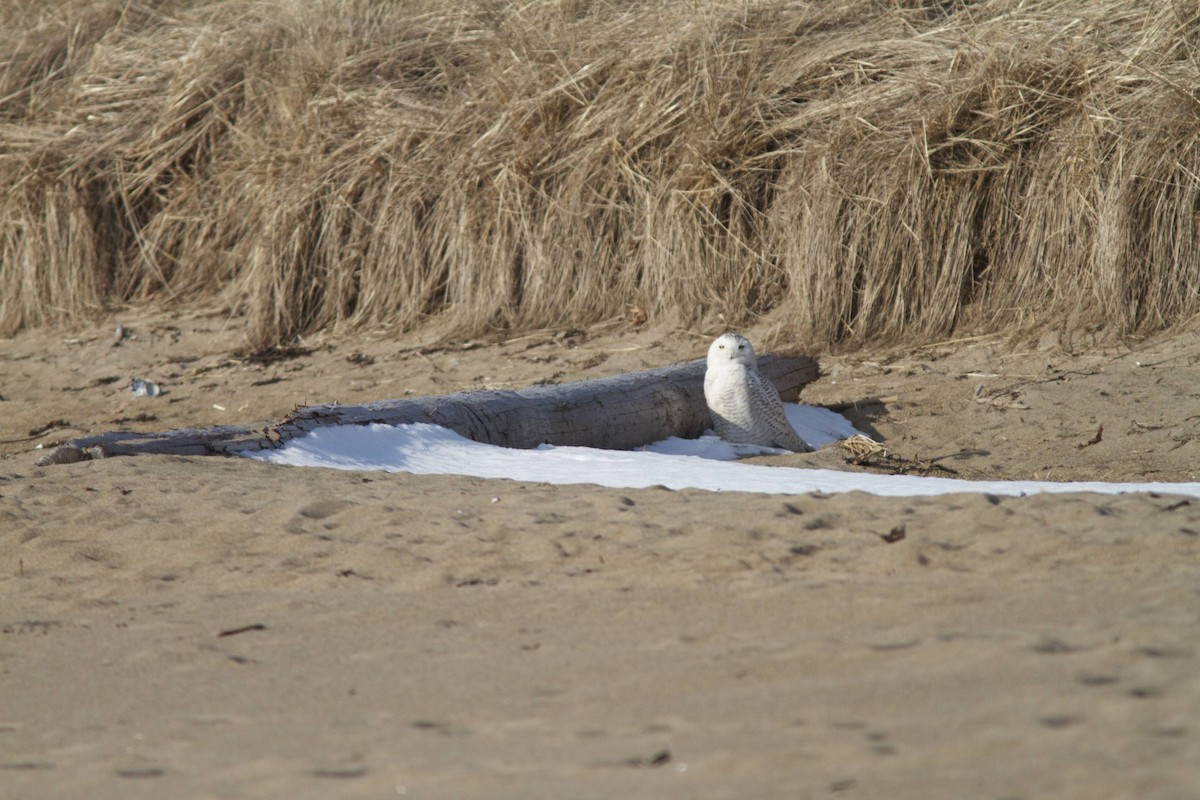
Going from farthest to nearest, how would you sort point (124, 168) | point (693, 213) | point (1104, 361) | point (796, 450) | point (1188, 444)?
1. point (124, 168)
2. point (693, 213)
3. point (1104, 361)
4. point (796, 450)
5. point (1188, 444)

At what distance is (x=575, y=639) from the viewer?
94.8 inches

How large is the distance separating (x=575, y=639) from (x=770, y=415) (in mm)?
3269

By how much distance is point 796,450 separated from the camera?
5.67 metres

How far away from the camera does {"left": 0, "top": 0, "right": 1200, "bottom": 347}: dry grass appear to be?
22.5 feet

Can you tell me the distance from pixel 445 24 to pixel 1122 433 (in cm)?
647

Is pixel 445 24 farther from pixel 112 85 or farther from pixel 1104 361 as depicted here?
pixel 1104 361

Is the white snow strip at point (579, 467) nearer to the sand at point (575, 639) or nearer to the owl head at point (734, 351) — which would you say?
the sand at point (575, 639)

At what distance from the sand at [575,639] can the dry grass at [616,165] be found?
12.8 ft

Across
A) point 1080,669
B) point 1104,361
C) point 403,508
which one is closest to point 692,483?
point 403,508

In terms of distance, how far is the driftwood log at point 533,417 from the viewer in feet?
14.4

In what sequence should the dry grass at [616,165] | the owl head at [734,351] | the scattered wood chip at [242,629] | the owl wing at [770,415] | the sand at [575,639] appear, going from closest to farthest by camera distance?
the sand at [575,639]
the scattered wood chip at [242,629]
the owl wing at [770,415]
the owl head at [734,351]
the dry grass at [616,165]

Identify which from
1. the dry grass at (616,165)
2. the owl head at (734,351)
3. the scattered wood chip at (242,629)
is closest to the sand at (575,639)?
the scattered wood chip at (242,629)

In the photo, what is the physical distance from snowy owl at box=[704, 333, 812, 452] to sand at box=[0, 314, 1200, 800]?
190 centimetres

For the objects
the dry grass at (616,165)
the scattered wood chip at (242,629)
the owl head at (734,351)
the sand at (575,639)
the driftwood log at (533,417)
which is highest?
the dry grass at (616,165)
